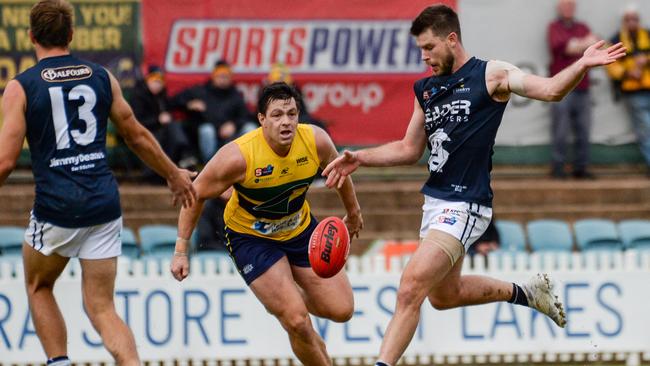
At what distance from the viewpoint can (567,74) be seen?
25.7 ft

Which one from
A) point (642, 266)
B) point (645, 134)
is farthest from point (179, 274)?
point (645, 134)

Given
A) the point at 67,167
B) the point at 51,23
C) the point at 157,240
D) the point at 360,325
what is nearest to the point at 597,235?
the point at 360,325

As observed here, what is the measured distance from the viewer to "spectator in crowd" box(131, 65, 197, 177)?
14758mm

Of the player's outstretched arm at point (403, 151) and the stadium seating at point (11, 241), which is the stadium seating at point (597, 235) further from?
the stadium seating at point (11, 241)

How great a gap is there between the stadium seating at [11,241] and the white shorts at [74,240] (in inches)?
220

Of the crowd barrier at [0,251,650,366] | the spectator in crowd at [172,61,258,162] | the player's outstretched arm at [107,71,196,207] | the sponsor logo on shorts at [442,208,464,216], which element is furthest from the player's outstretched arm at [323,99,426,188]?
the spectator in crowd at [172,61,258,162]

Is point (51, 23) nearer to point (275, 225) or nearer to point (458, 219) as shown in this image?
point (275, 225)

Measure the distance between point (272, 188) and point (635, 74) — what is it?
7.79 meters

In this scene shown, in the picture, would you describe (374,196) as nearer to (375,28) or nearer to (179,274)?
(375,28)

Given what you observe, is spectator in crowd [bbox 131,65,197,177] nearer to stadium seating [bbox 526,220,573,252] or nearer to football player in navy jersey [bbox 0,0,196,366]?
stadium seating [bbox 526,220,573,252]

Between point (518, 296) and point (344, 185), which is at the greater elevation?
point (344, 185)

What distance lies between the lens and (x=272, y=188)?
877cm

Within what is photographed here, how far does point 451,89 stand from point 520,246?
16.8ft

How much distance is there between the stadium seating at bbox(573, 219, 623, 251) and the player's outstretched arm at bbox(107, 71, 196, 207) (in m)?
6.54
